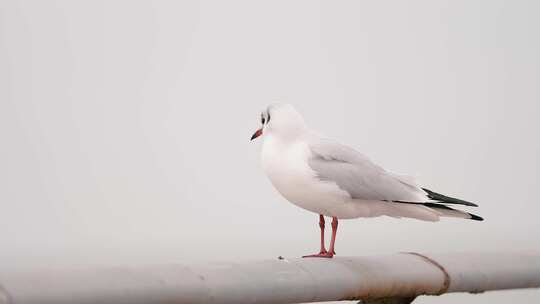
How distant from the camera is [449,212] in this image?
16.0ft

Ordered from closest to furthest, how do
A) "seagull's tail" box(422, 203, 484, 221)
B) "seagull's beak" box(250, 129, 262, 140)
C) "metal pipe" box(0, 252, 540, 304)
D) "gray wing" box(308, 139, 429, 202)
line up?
"metal pipe" box(0, 252, 540, 304) < "seagull's tail" box(422, 203, 484, 221) < "gray wing" box(308, 139, 429, 202) < "seagull's beak" box(250, 129, 262, 140)

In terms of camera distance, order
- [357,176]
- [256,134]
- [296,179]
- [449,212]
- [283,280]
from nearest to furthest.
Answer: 1. [283,280]
2. [449,212]
3. [296,179]
4. [357,176]
5. [256,134]

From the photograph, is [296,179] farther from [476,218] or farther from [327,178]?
[476,218]

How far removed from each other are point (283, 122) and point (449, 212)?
836 mm

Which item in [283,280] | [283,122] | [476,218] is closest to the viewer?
[283,280]

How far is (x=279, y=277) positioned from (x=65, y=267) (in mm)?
591

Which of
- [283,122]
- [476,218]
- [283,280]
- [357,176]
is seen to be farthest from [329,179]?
[283,280]

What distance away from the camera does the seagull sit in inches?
203

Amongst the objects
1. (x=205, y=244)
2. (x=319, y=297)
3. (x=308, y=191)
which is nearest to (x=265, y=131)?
(x=308, y=191)

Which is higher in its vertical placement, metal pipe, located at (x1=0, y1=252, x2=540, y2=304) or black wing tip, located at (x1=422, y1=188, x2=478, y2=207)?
black wing tip, located at (x1=422, y1=188, x2=478, y2=207)

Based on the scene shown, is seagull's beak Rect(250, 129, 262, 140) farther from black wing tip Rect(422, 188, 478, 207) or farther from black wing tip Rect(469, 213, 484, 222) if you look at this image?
black wing tip Rect(469, 213, 484, 222)

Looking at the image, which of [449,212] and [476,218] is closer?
[476,218]

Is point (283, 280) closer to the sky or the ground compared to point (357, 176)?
closer to the ground

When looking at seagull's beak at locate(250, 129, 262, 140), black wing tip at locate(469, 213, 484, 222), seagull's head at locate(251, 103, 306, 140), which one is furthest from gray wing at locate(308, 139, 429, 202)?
black wing tip at locate(469, 213, 484, 222)
